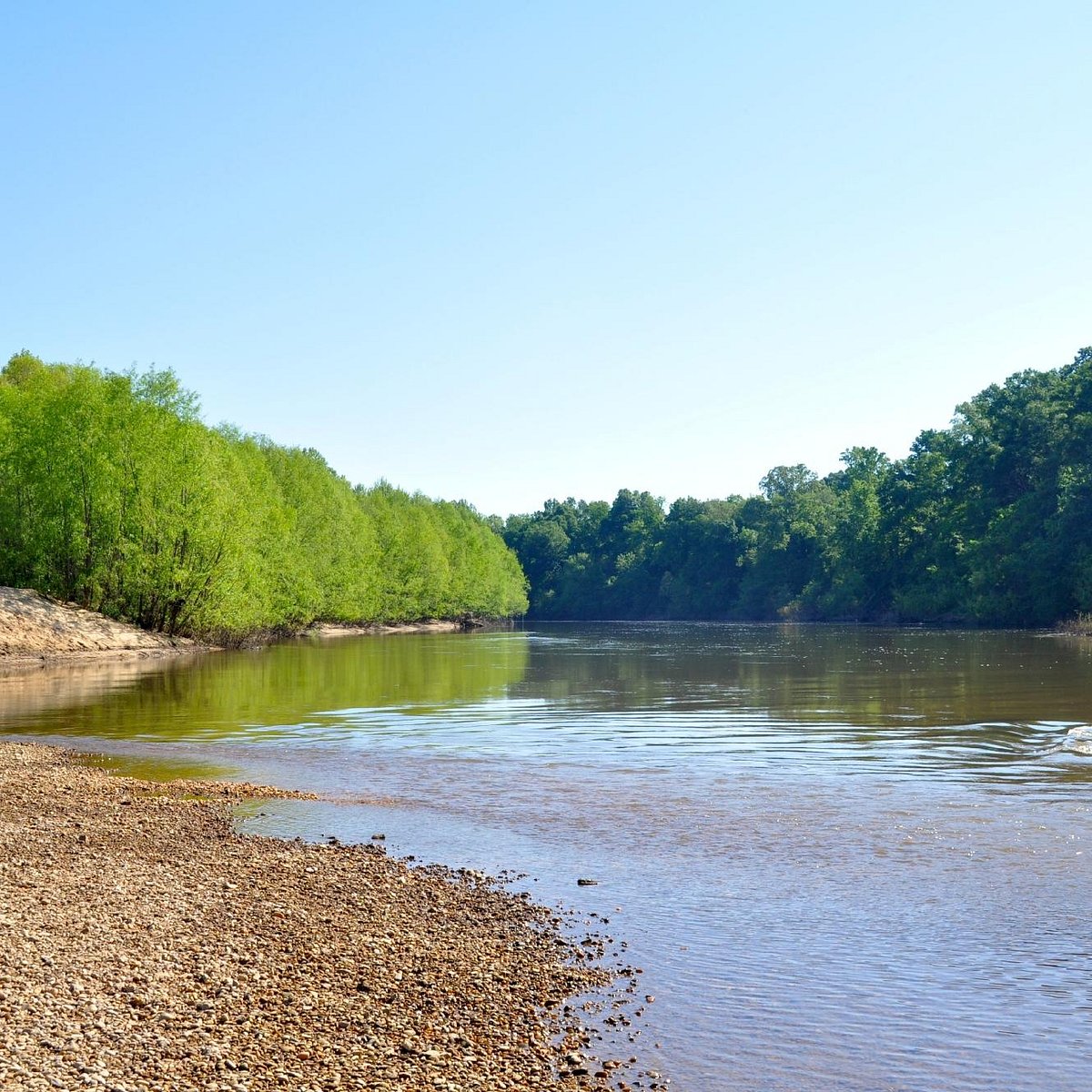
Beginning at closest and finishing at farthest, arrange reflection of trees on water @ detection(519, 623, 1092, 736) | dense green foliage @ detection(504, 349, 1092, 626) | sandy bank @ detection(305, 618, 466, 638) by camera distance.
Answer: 1. reflection of trees on water @ detection(519, 623, 1092, 736)
2. dense green foliage @ detection(504, 349, 1092, 626)
3. sandy bank @ detection(305, 618, 466, 638)

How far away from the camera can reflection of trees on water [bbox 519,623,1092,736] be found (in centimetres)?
3238

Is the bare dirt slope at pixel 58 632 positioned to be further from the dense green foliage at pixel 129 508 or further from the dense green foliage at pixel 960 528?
the dense green foliage at pixel 960 528

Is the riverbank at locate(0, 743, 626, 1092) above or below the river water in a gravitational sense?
above

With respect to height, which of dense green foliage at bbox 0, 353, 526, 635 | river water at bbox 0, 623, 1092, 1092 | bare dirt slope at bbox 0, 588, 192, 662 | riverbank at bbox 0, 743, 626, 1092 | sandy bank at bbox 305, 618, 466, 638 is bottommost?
river water at bbox 0, 623, 1092, 1092

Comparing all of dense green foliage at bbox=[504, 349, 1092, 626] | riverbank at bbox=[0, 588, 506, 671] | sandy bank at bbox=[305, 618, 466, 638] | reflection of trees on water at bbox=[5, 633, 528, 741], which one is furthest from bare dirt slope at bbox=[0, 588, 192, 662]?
dense green foliage at bbox=[504, 349, 1092, 626]

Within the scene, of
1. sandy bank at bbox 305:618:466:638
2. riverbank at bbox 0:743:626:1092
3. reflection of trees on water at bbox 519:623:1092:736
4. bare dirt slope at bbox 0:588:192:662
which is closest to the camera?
riverbank at bbox 0:743:626:1092

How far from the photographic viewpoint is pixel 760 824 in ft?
56.2

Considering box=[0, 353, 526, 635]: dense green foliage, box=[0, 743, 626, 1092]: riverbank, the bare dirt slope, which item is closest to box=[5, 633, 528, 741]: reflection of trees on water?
the bare dirt slope

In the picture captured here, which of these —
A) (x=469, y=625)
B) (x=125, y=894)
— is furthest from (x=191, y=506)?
(x=469, y=625)

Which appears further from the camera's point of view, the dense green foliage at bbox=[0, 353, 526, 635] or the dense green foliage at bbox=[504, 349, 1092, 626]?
the dense green foliage at bbox=[504, 349, 1092, 626]

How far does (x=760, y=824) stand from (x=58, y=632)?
5246cm

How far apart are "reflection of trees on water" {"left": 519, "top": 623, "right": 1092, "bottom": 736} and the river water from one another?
1.06ft

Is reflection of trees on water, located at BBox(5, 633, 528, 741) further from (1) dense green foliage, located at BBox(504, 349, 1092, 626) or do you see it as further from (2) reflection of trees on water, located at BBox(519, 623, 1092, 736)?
(1) dense green foliage, located at BBox(504, 349, 1092, 626)

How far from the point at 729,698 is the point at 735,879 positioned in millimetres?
24247
